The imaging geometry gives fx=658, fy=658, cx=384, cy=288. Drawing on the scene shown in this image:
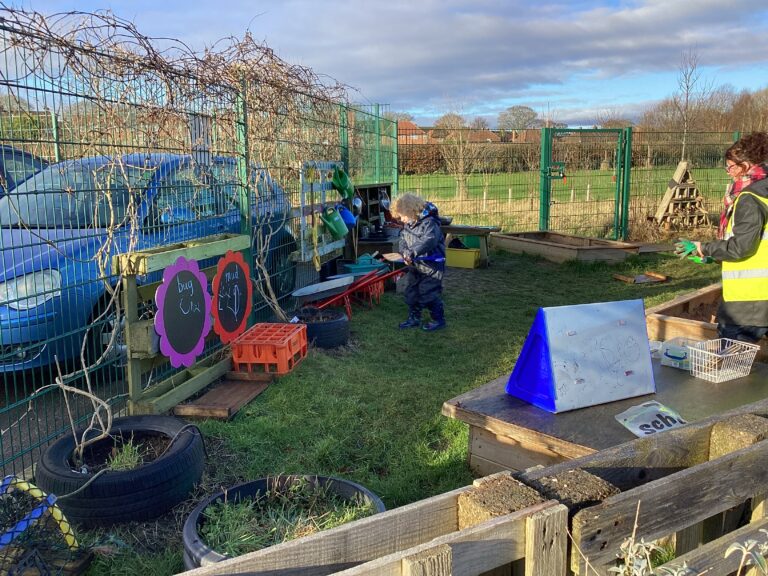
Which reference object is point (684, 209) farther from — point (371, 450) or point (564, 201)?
point (371, 450)

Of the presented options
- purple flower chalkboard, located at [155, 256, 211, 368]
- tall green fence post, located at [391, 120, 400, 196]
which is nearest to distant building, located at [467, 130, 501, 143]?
tall green fence post, located at [391, 120, 400, 196]

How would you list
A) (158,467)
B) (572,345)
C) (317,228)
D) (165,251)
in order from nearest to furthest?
(158,467)
(572,345)
(165,251)
(317,228)

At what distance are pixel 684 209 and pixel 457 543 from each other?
14.9 metres

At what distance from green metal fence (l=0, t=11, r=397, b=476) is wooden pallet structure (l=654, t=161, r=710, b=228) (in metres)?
10.7

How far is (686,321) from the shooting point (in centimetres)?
529

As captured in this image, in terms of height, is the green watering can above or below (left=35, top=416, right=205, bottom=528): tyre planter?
above

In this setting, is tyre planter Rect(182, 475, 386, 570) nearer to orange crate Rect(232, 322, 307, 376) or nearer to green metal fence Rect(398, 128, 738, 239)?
orange crate Rect(232, 322, 307, 376)

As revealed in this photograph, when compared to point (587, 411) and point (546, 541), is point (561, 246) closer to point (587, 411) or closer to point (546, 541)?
point (587, 411)

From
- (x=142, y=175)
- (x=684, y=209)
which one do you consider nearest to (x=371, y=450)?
(x=142, y=175)

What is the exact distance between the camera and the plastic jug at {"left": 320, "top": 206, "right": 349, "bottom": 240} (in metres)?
8.04

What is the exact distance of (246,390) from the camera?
5.25 meters

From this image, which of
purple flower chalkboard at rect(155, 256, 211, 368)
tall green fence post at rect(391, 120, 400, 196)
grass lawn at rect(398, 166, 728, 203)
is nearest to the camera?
purple flower chalkboard at rect(155, 256, 211, 368)

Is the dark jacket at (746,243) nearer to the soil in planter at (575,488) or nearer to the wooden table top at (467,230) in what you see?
the soil in planter at (575,488)

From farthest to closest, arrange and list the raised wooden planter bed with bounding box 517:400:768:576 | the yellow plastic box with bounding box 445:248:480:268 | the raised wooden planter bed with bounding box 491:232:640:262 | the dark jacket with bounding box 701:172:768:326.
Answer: the raised wooden planter bed with bounding box 491:232:640:262 < the yellow plastic box with bounding box 445:248:480:268 < the dark jacket with bounding box 701:172:768:326 < the raised wooden planter bed with bounding box 517:400:768:576
